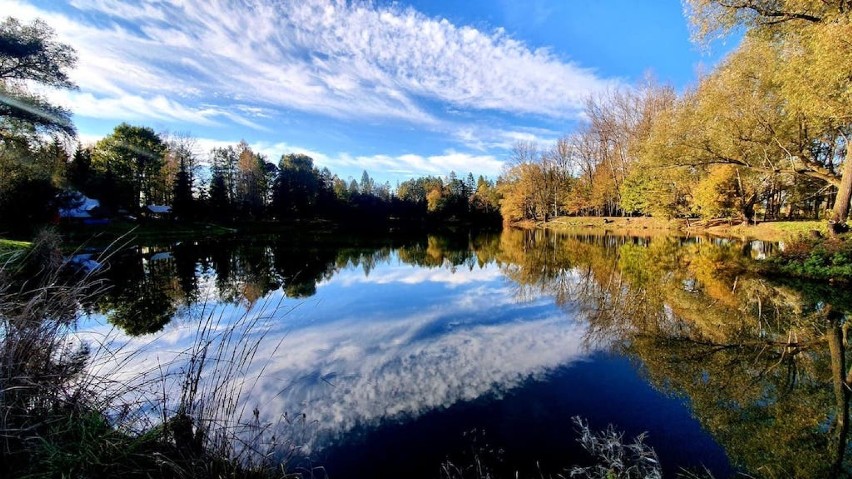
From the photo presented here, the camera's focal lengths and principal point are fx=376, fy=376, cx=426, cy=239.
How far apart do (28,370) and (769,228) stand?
134ft

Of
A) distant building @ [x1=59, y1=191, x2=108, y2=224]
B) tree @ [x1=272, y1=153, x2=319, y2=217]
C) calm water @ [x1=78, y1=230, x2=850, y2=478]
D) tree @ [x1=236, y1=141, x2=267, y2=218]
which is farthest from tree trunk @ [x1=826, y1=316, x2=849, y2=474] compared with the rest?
tree @ [x1=236, y1=141, x2=267, y2=218]

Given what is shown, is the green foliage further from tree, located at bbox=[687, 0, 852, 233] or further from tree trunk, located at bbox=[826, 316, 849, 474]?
tree trunk, located at bbox=[826, 316, 849, 474]

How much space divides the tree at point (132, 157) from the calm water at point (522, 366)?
43918 mm

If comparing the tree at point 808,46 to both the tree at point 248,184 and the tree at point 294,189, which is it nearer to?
the tree at point 294,189

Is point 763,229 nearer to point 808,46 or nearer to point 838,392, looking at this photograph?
point 808,46

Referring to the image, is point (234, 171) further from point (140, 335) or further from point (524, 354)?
point (524, 354)

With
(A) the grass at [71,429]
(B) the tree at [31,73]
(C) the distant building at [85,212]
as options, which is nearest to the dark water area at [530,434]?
(A) the grass at [71,429]

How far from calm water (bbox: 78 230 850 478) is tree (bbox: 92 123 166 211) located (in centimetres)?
4392

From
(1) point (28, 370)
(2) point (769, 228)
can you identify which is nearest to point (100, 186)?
(1) point (28, 370)

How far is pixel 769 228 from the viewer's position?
29922 mm

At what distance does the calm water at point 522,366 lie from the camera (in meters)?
4.32

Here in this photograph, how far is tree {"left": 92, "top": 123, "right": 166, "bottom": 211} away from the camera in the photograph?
47875 millimetres

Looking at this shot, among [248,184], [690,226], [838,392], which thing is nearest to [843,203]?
[838,392]

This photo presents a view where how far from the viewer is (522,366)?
22.4 ft
